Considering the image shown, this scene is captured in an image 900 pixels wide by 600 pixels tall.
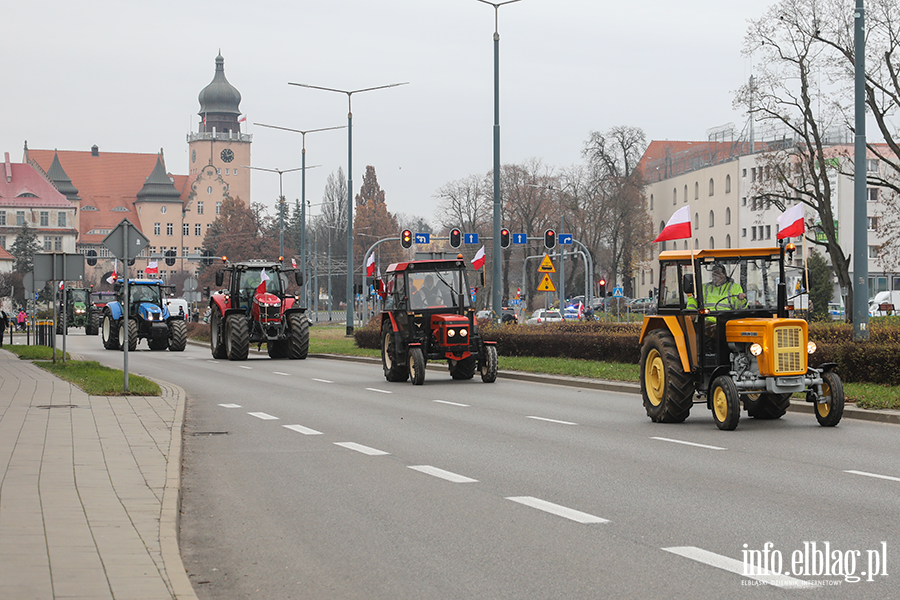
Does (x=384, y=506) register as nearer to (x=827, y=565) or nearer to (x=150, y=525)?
(x=150, y=525)

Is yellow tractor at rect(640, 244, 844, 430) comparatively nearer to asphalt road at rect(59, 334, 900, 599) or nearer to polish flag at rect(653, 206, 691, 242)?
asphalt road at rect(59, 334, 900, 599)

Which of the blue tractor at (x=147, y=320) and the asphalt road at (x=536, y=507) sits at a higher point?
the blue tractor at (x=147, y=320)

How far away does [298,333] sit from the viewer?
1337 inches

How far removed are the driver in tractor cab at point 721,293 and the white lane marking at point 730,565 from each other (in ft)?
25.3

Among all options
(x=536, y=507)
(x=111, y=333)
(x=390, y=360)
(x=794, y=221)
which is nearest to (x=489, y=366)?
(x=390, y=360)

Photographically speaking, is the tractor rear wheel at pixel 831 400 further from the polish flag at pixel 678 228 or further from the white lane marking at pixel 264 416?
the white lane marking at pixel 264 416

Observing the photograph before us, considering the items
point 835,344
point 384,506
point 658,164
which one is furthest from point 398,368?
point 658,164

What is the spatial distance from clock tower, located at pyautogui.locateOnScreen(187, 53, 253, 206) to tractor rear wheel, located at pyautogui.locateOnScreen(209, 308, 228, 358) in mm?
136889

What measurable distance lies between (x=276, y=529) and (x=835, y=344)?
13622mm

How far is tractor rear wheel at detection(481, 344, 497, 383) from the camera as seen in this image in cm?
2327

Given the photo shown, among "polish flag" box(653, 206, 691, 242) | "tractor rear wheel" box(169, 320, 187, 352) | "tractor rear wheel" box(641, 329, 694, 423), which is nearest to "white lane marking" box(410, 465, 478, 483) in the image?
"tractor rear wheel" box(641, 329, 694, 423)

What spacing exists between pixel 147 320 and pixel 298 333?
1107 centimetres

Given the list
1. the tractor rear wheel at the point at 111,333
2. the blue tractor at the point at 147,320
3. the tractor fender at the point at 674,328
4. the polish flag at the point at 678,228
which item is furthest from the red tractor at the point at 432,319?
the tractor rear wheel at the point at 111,333

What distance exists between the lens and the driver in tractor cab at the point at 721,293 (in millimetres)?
14375
